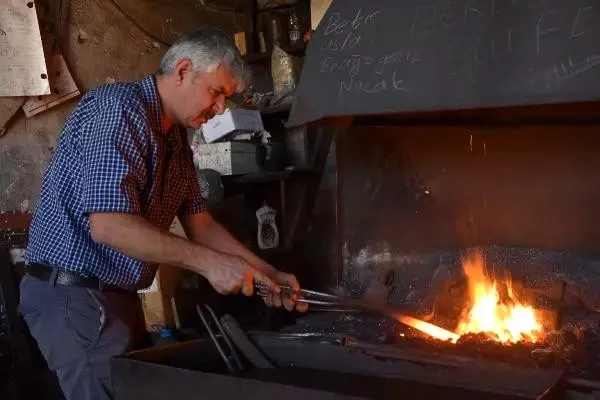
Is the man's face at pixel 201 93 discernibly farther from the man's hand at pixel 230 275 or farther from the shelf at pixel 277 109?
the shelf at pixel 277 109

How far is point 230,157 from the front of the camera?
165 inches

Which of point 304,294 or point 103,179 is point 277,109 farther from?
point 103,179

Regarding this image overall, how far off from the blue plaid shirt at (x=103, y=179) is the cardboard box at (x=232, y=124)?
1847mm

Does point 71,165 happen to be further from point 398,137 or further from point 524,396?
point 398,137

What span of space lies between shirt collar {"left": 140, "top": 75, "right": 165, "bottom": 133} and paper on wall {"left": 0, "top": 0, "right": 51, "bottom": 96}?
1955 millimetres

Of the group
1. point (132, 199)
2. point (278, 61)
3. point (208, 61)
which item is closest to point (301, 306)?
point (132, 199)

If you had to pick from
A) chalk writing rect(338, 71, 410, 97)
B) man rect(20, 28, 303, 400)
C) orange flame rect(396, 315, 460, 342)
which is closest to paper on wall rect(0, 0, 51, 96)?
man rect(20, 28, 303, 400)

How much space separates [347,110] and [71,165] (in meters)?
1.18

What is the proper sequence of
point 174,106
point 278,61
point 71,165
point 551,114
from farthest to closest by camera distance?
point 278,61
point 551,114
point 174,106
point 71,165

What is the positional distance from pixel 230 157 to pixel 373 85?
5.56 ft

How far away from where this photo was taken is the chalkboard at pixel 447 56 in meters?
2.28

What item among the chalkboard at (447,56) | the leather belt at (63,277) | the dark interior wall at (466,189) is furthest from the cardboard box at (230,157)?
the leather belt at (63,277)

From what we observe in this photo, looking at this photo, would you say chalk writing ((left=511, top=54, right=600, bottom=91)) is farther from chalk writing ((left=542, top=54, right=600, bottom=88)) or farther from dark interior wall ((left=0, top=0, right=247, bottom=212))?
dark interior wall ((left=0, top=0, right=247, bottom=212))

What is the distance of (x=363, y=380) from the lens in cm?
221
